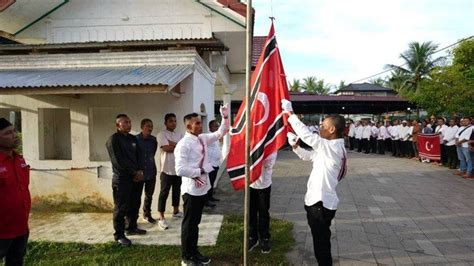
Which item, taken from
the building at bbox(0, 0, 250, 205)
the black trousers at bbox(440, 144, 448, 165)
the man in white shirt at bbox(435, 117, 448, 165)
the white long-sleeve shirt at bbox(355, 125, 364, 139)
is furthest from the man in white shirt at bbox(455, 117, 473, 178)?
the white long-sleeve shirt at bbox(355, 125, 364, 139)

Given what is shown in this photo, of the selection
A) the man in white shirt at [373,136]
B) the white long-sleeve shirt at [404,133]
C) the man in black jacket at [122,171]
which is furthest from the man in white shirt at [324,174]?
the man in white shirt at [373,136]

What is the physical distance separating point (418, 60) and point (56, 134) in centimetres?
3581

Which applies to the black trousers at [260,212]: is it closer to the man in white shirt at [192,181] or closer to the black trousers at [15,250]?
the man in white shirt at [192,181]

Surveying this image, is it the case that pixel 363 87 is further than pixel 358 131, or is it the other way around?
pixel 363 87

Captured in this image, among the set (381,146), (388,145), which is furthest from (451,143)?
(388,145)

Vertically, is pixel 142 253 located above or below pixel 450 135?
below

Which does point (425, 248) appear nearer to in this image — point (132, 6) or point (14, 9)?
point (132, 6)

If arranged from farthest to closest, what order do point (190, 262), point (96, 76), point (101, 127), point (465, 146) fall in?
point (465, 146)
point (101, 127)
point (96, 76)
point (190, 262)

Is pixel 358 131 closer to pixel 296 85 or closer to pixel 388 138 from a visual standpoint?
pixel 388 138

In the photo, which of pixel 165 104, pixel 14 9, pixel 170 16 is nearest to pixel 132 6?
pixel 170 16

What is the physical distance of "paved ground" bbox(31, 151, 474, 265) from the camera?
516 cm

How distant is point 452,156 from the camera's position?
43.6ft

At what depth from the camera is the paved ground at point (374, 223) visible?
5.16 m

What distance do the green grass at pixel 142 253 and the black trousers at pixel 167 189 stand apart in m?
1.02
